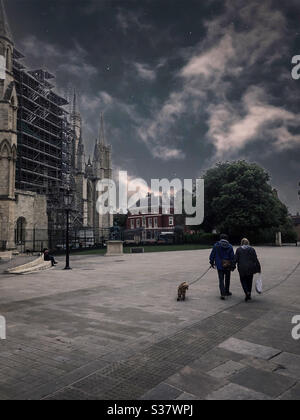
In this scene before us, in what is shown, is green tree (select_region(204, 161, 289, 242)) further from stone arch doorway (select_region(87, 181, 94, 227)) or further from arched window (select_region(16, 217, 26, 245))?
arched window (select_region(16, 217, 26, 245))

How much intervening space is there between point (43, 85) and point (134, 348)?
145ft

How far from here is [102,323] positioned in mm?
5652

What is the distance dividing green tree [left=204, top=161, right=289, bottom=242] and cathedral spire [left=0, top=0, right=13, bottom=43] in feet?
104

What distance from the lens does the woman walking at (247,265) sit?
748cm

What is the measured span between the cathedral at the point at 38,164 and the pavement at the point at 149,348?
607 inches

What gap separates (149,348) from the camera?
4383 mm

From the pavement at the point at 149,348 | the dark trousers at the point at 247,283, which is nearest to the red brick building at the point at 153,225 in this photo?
the dark trousers at the point at 247,283

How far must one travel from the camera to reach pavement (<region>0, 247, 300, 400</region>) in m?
3.23

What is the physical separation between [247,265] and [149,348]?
13.4 feet

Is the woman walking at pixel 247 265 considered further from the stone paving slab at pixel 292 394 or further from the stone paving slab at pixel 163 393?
the stone paving slab at pixel 163 393

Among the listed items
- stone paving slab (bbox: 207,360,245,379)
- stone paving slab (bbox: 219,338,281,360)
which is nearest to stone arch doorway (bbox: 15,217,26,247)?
stone paving slab (bbox: 219,338,281,360)

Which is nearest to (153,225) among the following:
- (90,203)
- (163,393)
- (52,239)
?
(90,203)

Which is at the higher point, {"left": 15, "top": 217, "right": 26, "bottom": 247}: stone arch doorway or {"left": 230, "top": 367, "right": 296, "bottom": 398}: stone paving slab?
{"left": 15, "top": 217, "right": 26, "bottom": 247}: stone arch doorway
